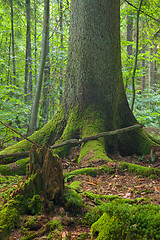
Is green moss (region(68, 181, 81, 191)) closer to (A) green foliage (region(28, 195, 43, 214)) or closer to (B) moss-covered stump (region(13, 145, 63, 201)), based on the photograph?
(B) moss-covered stump (region(13, 145, 63, 201))

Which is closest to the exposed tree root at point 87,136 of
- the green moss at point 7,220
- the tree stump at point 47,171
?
the tree stump at point 47,171

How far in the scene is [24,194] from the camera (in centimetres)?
238

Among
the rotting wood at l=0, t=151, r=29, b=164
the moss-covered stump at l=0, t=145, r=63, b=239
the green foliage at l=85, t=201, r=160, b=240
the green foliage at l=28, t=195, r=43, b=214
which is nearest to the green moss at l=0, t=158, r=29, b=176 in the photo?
the rotting wood at l=0, t=151, r=29, b=164

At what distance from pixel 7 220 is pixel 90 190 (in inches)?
58.3

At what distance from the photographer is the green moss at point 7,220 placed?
1.94 metres

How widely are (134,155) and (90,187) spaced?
2.47 meters

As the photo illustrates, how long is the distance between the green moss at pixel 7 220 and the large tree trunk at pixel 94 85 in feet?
10.1

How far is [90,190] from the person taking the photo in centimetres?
321

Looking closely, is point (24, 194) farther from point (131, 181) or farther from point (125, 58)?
point (125, 58)

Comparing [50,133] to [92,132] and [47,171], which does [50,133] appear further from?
[47,171]

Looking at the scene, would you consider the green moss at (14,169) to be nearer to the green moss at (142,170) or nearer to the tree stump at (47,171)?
the tree stump at (47,171)

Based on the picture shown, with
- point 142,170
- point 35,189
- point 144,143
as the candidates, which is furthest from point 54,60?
point 35,189

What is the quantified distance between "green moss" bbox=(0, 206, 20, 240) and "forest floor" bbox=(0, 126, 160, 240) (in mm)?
57

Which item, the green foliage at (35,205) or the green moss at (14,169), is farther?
the green moss at (14,169)
